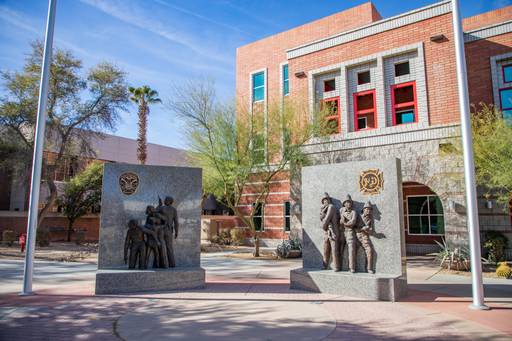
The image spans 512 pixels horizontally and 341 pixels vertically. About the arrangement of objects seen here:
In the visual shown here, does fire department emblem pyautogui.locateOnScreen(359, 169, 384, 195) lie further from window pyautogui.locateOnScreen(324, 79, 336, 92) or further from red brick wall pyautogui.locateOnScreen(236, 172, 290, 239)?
red brick wall pyautogui.locateOnScreen(236, 172, 290, 239)

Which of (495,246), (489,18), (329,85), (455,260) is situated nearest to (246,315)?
(455,260)

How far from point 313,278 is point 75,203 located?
78.6ft

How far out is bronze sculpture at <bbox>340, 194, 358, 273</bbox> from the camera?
8.80 metres

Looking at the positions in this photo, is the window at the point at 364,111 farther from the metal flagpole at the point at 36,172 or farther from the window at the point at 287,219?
the metal flagpole at the point at 36,172

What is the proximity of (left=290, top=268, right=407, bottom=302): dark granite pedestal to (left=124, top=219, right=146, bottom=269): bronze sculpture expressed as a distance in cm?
399

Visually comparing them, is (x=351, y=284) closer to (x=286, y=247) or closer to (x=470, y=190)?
(x=470, y=190)

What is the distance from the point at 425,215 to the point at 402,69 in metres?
8.42

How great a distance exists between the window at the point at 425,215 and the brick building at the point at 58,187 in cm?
1405

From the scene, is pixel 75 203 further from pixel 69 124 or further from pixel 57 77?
pixel 57 77

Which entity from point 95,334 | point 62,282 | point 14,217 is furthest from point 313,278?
point 14,217

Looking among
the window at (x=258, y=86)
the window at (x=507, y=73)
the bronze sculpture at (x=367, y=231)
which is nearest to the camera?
the bronze sculpture at (x=367, y=231)

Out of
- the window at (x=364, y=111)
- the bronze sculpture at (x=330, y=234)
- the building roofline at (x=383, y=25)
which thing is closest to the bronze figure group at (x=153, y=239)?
the bronze sculpture at (x=330, y=234)

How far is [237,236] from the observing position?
2511cm

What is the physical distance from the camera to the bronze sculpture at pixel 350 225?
8.80 meters
